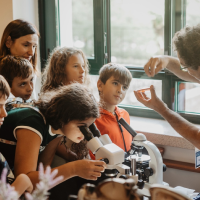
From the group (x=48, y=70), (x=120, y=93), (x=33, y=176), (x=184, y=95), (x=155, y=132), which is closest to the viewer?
(x=33, y=176)

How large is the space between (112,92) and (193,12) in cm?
95

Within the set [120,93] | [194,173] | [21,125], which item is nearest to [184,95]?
[194,173]

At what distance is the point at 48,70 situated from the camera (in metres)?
2.16

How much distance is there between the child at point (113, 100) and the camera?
6.27ft

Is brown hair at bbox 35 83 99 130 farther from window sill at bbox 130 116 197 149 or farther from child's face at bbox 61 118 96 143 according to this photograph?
window sill at bbox 130 116 197 149

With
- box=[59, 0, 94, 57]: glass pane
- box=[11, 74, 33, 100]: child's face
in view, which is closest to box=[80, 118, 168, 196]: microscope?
box=[11, 74, 33, 100]: child's face

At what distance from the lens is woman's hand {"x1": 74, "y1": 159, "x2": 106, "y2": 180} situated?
3.75ft

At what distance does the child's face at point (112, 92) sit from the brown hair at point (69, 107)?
560mm

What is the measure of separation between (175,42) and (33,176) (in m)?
0.86

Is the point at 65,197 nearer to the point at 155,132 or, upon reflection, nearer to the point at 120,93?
the point at 120,93

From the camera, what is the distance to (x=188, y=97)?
2.51m

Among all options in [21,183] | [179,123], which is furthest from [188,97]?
[21,183]

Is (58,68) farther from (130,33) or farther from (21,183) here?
(21,183)

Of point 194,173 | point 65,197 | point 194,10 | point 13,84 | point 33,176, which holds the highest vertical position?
point 194,10
